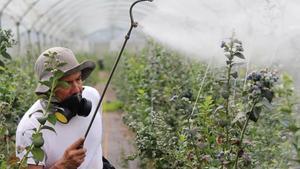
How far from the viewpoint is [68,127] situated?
2.62 meters

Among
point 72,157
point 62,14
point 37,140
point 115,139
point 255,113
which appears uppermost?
point 62,14

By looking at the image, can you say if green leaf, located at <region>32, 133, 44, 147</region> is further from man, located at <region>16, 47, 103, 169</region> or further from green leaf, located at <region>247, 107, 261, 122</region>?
green leaf, located at <region>247, 107, 261, 122</region>

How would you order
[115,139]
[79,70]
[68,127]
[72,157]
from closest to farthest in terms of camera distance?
[72,157] < [79,70] < [68,127] < [115,139]

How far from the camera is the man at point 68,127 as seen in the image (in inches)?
95.0

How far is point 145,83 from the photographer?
6.71 m

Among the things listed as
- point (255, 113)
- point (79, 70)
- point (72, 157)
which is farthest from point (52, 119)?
point (255, 113)

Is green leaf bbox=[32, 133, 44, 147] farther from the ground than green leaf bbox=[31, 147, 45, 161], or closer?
farther from the ground

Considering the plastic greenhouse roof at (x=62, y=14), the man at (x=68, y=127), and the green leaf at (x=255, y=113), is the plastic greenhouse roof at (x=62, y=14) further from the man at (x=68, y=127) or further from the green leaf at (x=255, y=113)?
the green leaf at (x=255, y=113)

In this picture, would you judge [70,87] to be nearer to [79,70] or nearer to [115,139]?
[79,70]

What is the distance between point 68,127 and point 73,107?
156mm

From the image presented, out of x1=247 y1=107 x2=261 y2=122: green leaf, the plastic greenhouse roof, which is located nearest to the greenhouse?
x1=247 y1=107 x2=261 y2=122: green leaf

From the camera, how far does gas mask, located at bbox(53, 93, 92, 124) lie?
97.0 inches

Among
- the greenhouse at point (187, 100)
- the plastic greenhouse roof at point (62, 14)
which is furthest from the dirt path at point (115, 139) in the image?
the plastic greenhouse roof at point (62, 14)

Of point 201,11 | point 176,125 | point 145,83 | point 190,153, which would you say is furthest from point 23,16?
point 190,153
